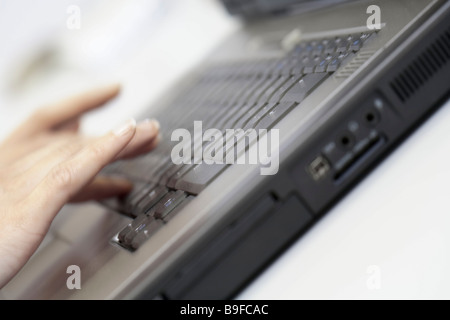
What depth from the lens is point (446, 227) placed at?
357 mm

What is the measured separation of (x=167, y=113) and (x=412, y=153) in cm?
41

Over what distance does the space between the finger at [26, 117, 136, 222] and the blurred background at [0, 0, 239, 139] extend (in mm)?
498

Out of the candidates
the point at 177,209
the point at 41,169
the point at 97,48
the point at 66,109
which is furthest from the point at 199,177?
the point at 97,48

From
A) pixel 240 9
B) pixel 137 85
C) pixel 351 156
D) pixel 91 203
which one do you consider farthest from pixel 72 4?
pixel 351 156

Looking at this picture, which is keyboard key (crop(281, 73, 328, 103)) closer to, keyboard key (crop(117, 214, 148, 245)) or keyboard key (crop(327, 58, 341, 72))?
keyboard key (crop(327, 58, 341, 72))

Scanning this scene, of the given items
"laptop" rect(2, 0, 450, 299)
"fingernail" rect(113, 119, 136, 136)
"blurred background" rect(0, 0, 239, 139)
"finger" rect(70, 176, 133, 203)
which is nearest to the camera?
"laptop" rect(2, 0, 450, 299)

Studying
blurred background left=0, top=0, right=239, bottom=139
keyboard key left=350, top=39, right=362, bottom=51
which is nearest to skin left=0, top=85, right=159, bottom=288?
keyboard key left=350, top=39, right=362, bottom=51

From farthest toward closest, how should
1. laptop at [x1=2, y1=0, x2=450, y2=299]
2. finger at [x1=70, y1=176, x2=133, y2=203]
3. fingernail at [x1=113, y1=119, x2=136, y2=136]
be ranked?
finger at [x1=70, y1=176, x2=133, y2=203], fingernail at [x1=113, y1=119, x2=136, y2=136], laptop at [x1=2, y1=0, x2=450, y2=299]

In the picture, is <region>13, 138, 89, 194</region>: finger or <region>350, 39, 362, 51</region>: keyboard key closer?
<region>350, 39, 362, 51</region>: keyboard key

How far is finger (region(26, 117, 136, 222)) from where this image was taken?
1.52 feet

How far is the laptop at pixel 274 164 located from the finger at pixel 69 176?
0.06m

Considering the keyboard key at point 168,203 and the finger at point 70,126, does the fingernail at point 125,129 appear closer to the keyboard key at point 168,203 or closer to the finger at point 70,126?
the keyboard key at point 168,203

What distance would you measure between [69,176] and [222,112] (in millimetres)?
179

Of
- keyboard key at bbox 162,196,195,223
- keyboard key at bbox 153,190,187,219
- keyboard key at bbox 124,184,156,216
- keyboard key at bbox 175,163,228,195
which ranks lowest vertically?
keyboard key at bbox 124,184,156,216
